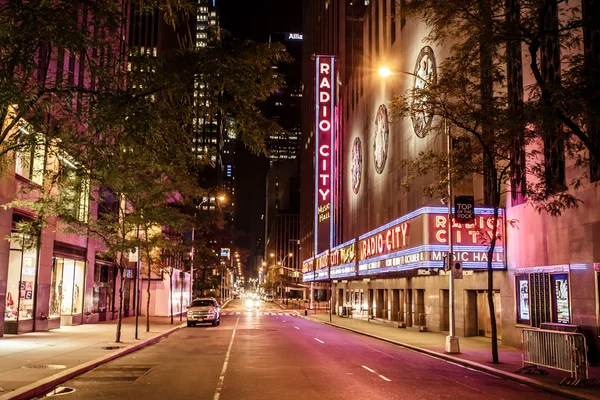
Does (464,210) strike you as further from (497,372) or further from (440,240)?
(497,372)

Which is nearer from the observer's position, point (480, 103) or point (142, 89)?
point (142, 89)

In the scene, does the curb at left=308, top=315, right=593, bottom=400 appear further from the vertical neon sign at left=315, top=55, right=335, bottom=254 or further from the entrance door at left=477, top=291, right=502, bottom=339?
the vertical neon sign at left=315, top=55, right=335, bottom=254

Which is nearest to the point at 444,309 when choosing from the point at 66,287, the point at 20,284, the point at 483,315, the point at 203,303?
the point at 483,315

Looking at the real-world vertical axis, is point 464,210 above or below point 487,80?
below

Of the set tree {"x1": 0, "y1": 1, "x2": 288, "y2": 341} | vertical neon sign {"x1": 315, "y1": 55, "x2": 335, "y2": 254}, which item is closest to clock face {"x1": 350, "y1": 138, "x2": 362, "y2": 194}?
vertical neon sign {"x1": 315, "y1": 55, "x2": 335, "y2": 254}

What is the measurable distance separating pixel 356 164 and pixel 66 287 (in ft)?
94.9

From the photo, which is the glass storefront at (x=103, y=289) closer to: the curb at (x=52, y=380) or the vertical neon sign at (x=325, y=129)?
the curb at (x=52, y=380)

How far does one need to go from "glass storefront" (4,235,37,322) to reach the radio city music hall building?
711 inches

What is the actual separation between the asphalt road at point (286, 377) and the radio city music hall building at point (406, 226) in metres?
5.13

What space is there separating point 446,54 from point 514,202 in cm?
1053

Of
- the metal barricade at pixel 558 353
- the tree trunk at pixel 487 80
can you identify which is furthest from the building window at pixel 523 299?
the metal barricade at pixel 558 353

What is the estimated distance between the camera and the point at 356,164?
53438 millimetres

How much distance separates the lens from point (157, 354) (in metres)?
21.4

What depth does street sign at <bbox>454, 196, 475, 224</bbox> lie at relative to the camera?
2180 centimetres
